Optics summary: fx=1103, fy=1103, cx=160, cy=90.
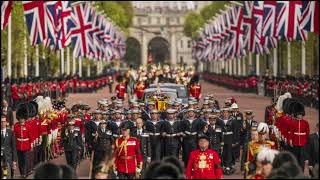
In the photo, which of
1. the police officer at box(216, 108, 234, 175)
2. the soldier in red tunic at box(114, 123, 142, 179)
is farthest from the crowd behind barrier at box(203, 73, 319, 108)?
the soldier in red tunic at box(114, 123, 142, 179)

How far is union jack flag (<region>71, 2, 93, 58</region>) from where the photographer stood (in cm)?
6100

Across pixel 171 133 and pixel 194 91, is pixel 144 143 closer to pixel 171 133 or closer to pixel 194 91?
pixel 171 133

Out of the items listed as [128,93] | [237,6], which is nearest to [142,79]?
[128,93]

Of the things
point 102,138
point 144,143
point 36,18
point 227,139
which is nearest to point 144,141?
point 144,143

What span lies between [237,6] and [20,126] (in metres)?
50.1

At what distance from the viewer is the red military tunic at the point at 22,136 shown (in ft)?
72.7

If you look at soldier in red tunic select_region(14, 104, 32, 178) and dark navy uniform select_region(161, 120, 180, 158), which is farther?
soldier in red tunic select_region(14, 104, 32, 178)

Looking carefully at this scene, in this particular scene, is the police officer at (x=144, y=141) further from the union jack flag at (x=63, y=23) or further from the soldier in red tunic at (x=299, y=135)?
the union jack flag at (x=63, y=23)

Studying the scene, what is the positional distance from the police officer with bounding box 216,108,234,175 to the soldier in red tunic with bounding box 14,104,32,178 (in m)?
4.14

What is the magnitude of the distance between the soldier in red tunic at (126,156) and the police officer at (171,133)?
8.73ft

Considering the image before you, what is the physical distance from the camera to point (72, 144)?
A: 78.0 feet

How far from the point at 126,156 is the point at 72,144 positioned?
496 cm

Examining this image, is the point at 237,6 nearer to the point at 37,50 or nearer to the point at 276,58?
the point at 276,58

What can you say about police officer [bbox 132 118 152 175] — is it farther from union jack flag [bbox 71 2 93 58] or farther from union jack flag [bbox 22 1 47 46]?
union jack flag [bbox 71 2 93 58]
